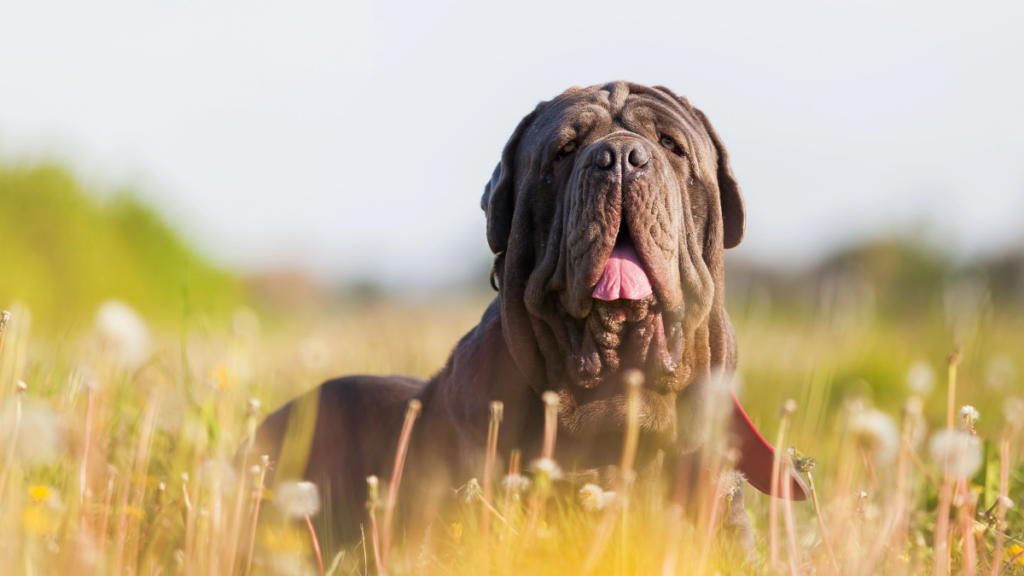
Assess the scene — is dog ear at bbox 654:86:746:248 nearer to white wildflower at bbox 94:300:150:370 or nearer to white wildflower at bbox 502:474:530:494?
white wildflower at bbox 502:474:530:494

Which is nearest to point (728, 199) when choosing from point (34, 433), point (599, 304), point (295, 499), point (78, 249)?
point (599, 304)

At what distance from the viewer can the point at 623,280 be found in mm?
2717

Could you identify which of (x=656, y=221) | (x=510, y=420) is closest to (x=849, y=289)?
(x=656, y=221)

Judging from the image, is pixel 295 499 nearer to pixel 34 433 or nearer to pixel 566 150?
pixel 34 433

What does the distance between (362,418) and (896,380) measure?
16.1 feet

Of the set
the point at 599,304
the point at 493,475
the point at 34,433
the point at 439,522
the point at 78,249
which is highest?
the point at 599,304

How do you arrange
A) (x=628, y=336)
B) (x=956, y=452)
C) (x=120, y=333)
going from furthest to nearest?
(x=628, y=336), (x=120, y=333), (x=956, y=452)

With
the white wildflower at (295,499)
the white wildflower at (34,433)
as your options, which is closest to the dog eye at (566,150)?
the white wildflower at (295,499)

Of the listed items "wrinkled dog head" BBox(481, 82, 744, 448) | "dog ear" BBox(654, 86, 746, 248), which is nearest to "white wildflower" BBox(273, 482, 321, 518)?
"wrinkled dog head" BBox(481, 82, 744, 448)

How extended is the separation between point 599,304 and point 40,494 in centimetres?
188

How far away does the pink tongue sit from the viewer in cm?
271

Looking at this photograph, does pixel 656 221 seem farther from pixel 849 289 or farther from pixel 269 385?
pixel 269 385

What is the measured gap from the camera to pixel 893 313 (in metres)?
21.6

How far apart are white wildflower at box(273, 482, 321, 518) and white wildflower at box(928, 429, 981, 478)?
1524mm
